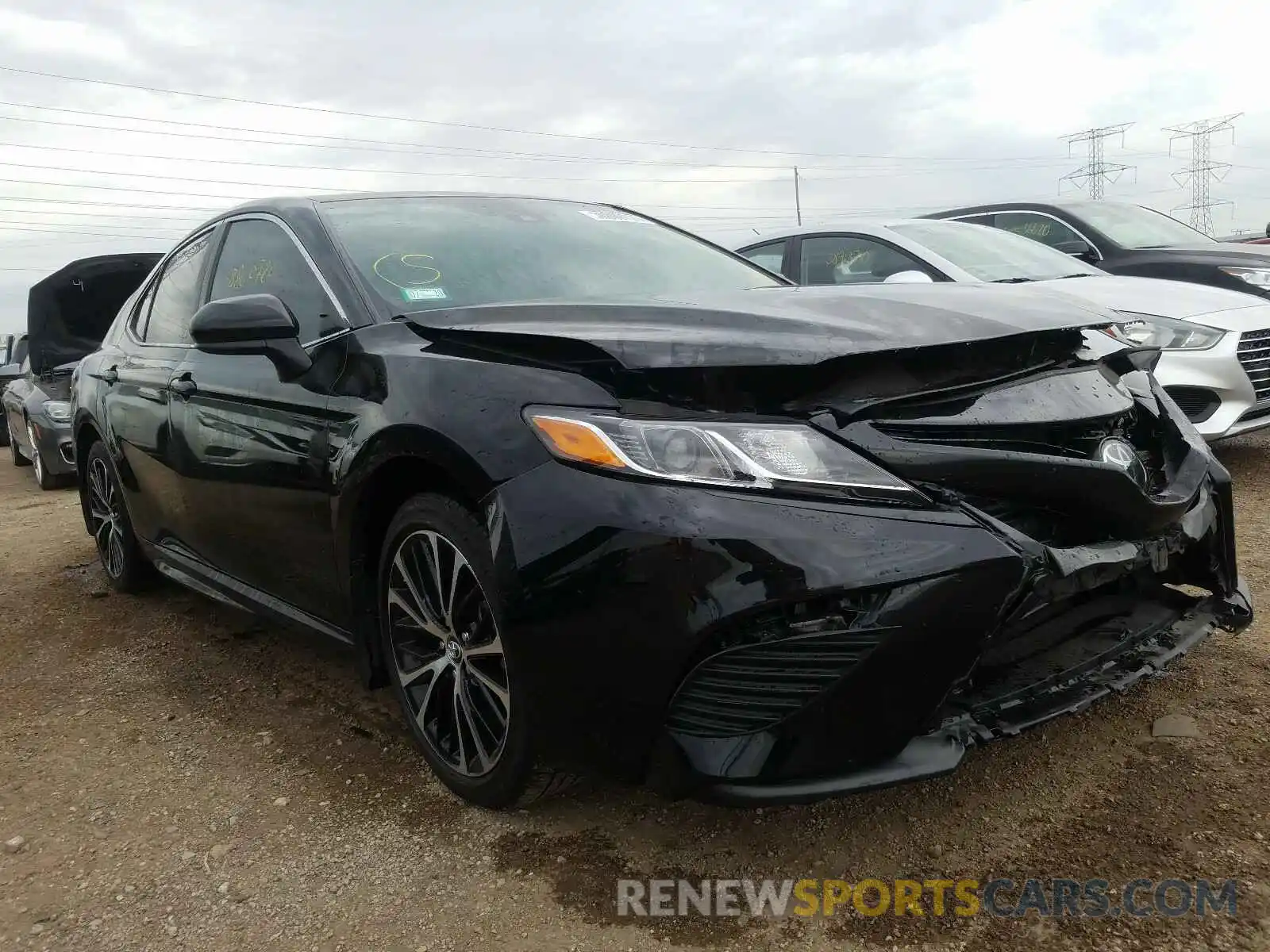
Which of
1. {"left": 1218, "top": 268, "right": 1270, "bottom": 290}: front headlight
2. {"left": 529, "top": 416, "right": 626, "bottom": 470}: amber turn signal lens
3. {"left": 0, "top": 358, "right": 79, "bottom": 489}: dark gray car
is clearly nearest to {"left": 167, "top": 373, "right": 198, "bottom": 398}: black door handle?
{"left": 529, "top": 416, "right": 626, "bottom": 470}: amber turn signal lens

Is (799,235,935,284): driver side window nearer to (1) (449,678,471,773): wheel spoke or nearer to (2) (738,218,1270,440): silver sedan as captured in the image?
(2) (738,218,1270,440): silver sedan

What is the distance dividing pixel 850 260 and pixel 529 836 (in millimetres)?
4312

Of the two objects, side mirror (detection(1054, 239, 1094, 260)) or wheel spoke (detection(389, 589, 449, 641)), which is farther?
side mirror (detection(1054, 239, 1094, 260))

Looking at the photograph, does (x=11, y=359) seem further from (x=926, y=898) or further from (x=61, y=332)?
(x=926, y=898)

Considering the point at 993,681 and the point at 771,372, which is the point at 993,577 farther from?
the point at 771,372

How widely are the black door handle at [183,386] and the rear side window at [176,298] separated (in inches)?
7.4

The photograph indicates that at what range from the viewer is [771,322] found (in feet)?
6.85

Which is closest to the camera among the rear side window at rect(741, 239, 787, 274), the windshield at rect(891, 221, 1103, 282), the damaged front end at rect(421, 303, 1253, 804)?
the damaged front end at rect(421, 303, 1253, 804)

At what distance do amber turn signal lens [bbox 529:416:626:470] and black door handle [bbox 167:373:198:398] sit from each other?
1790 millimetres

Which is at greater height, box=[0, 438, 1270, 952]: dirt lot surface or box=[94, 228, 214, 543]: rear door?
box=[94, 228, 214, 543]: rear door

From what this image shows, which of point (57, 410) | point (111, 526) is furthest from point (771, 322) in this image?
point (57, 410)

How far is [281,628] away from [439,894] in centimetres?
121

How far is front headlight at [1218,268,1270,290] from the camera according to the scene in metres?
6.25

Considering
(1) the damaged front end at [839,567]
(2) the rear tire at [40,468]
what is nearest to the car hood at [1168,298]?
(1) the damaged front end at [839,567]
